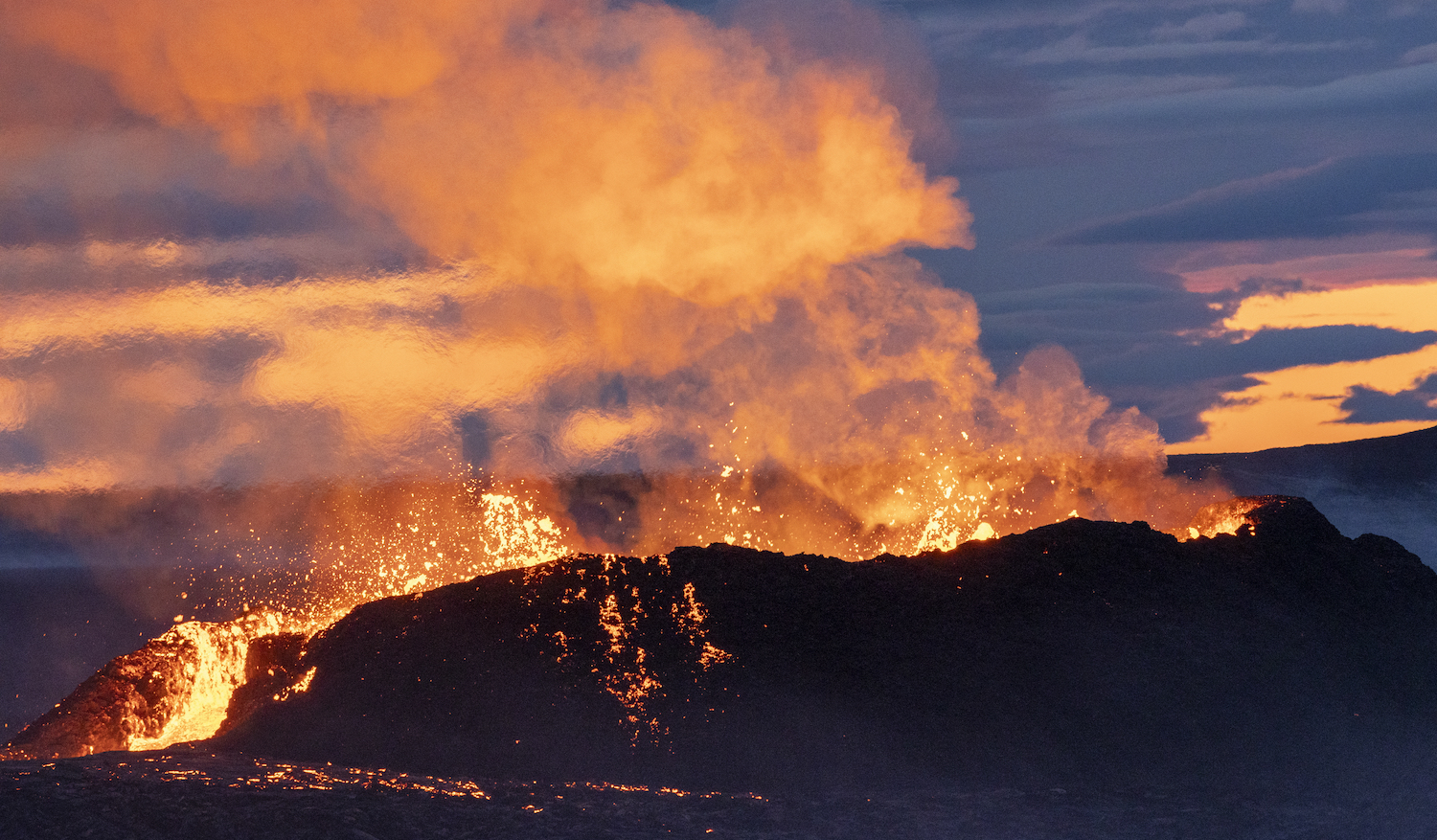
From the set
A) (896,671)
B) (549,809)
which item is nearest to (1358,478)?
(896,671)

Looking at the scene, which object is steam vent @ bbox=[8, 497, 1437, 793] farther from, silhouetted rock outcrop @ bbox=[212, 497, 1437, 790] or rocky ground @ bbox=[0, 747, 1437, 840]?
rocky ground @ bbox=[0, 747, 1437, 840]

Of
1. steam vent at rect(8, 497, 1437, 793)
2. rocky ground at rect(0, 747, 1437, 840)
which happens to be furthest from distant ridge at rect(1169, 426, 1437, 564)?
rocky ground at rect(0, 747, 1437, 840)

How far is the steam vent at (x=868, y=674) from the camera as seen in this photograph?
15.5 m

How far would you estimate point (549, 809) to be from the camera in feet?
43.3

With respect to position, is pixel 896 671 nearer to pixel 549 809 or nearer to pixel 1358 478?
pixel 549 809

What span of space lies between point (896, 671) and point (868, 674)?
0.39 metres

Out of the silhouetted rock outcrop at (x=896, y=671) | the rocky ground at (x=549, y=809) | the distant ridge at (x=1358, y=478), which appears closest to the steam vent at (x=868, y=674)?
the silhouetted rock outcrop at (x=896, y=671)

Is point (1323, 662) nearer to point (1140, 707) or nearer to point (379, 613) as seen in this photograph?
point (1140, 707)

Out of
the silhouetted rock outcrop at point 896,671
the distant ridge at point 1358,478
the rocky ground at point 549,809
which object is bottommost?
the rocky ground at point 549,809

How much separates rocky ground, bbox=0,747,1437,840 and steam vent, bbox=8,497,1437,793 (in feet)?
2.25

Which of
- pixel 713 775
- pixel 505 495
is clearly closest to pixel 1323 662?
pixel 713 775

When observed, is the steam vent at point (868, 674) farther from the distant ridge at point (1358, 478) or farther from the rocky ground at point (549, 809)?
the distant ridge at point (1358, 478)

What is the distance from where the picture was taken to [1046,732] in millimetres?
15953

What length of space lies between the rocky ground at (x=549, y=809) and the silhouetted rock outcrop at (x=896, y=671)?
2.36ft
